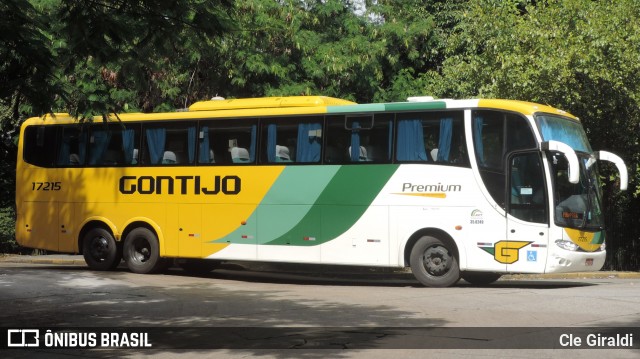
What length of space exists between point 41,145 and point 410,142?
928 cm

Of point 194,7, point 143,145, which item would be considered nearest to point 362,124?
point 143,145

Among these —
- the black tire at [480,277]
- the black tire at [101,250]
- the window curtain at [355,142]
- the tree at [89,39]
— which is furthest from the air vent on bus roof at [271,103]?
the tree at [89,39]

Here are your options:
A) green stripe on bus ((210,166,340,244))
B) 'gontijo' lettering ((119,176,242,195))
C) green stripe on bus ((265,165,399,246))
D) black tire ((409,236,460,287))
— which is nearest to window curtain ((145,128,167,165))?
'gontijo' lettering ((119,176,242,195))

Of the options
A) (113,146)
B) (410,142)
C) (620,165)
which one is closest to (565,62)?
(620,165)

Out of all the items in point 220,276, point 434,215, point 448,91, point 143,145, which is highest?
point 448,91

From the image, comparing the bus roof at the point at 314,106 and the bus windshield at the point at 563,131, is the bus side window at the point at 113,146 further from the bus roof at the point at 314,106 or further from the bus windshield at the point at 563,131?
the bus windshield at the point at 563,131

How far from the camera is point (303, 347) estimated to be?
10.5m

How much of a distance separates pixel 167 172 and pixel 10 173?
10.7m

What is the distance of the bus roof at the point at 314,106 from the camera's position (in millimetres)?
18328

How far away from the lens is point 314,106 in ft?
65.7

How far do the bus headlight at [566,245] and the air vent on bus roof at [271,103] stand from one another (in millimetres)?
5120

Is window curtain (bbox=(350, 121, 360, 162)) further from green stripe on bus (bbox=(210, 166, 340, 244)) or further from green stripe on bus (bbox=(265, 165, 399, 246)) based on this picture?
green stripe on bus (bbox=(210, 166, 340, 244))

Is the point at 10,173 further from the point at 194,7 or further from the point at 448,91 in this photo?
the point at 194,7

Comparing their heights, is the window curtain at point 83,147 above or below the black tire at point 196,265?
above
